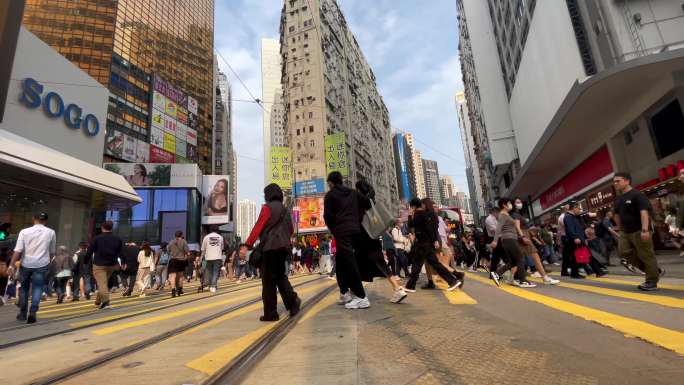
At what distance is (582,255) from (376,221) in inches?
200

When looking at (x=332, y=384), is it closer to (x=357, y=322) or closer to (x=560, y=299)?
(x=357, y=322)

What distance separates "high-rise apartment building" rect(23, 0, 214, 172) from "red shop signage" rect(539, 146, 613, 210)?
49.7 meters

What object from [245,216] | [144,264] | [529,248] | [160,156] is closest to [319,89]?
[160,156]

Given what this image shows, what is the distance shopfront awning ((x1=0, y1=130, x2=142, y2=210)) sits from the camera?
13.2 m

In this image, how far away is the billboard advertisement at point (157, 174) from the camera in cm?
4119

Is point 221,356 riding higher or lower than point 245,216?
lower

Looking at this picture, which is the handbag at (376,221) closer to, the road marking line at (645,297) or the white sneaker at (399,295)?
the white sneaker at (399,295)

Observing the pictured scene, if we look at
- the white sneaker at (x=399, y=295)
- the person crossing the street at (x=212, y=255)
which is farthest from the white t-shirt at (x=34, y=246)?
the white sneaker at (x=399, y=295)

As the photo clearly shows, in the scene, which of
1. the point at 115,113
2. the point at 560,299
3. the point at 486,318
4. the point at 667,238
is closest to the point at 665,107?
the point at 667,238

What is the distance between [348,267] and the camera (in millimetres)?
4492

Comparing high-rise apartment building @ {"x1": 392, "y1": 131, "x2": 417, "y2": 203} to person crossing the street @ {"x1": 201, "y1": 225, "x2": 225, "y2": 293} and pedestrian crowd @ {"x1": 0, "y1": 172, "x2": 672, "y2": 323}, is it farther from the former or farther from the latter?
pedestrian crowd @ {"x1": 0, "y1": 172, "x2": 672, "y2": 323}

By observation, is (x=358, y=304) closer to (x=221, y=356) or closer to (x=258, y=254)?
(x=258, y=254)

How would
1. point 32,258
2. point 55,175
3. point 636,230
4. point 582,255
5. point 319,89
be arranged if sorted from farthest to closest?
1. point 319,89
2. point 55,175
3. point 582,255
4. point 32,258
5. point 636,230

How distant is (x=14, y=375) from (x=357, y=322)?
2.58 meters
